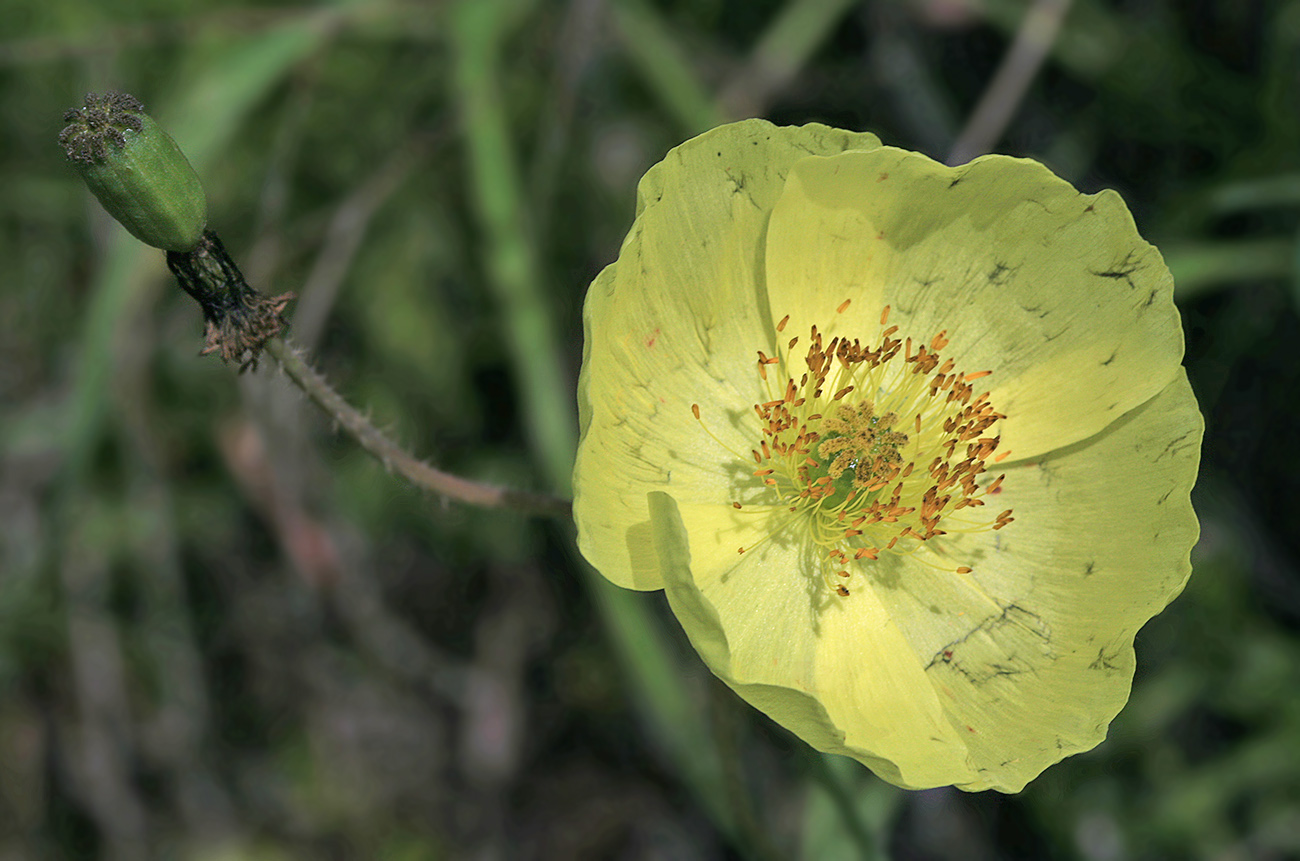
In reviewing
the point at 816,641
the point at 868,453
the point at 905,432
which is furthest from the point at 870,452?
the point at 816,641

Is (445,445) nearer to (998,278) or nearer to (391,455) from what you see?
(391,455)

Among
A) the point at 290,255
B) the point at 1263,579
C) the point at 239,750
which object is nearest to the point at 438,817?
the point at 239,750

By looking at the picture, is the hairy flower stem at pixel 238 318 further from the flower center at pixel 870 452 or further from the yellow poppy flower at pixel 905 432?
the flower center at pixel 870 452

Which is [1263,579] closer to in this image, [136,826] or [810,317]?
[810,317]

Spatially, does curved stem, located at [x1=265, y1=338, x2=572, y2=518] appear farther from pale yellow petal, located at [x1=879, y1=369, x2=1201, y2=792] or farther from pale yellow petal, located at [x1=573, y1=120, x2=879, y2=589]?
pale yellow petal, located at [x1=879, y1=369, x2=1201, y2=792]

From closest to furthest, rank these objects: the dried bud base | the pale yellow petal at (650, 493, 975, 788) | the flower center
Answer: the dried bud base < the pale yellow petal at (650, 493, 975, 788) < the flower center

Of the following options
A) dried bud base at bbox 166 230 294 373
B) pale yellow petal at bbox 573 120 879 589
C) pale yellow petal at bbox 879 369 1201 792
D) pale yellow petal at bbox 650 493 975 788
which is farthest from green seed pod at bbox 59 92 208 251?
pale yellow petal at bbox 879 369 1201 792

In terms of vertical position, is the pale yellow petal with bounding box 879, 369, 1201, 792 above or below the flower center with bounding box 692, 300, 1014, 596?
below
